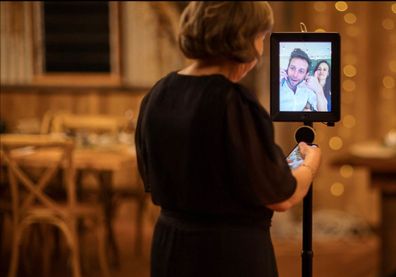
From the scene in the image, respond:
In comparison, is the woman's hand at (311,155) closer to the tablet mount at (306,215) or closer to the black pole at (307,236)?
the tablet mount at (306,215)

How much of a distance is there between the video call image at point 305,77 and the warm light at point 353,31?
123 inches

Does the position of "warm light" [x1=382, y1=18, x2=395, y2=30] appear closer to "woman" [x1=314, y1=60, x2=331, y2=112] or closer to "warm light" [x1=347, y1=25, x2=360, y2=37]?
"warm light" [x1=347, y1=25, x2=360, y2=37]

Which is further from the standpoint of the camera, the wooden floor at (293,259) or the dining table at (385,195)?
the wooden floor at (293,259)

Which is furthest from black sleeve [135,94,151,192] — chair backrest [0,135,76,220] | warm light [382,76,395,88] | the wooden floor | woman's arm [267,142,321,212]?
warm light [382,76,395,88]

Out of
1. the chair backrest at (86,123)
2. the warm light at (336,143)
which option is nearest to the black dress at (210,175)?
the chair backrest at (86,123)

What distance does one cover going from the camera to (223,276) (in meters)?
1.82

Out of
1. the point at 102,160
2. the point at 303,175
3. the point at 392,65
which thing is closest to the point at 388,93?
the point at 392,65

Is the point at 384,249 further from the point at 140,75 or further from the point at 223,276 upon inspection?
the point at 140,75

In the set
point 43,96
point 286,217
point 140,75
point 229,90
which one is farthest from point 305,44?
point 43,96

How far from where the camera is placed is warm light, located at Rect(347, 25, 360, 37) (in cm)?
503

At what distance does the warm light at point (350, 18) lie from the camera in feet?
16.4

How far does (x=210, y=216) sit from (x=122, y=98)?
3812 mm

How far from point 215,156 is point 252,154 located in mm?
88

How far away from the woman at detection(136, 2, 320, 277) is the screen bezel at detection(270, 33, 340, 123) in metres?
0.21
